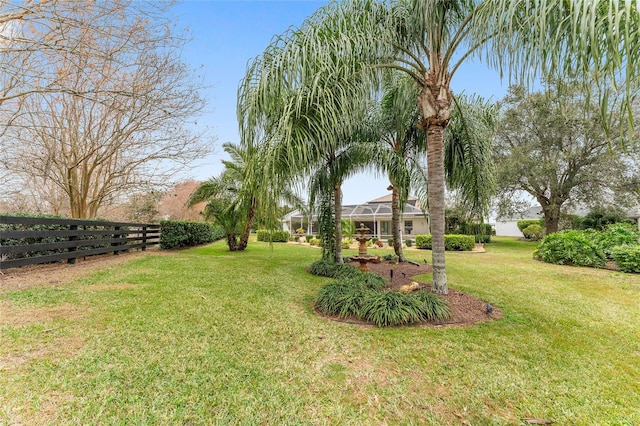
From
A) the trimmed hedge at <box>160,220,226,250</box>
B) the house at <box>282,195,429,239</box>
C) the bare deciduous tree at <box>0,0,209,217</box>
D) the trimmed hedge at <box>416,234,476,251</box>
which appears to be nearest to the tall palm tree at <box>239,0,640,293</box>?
the bare deciduous tree at <box>0,0,209,217</box>

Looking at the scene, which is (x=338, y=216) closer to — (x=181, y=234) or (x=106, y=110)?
(x=181, y=234)

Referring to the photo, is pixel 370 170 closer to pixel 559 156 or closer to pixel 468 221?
pixel 468 221

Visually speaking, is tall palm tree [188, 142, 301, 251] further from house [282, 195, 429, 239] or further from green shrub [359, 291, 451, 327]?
house [282, 195, 429, 239]

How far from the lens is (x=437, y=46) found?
4.96 m

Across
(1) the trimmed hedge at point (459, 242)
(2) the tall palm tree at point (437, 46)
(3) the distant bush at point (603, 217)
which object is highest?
(2) the tall palm tree at point (437, 46)

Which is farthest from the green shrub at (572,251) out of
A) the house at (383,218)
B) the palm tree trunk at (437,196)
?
the house at (383,218)

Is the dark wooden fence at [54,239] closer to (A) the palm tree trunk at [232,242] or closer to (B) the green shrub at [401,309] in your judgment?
(A) the palm tree trunk at [232,242]

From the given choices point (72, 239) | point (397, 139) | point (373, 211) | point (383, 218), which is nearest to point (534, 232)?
point (383, 218)

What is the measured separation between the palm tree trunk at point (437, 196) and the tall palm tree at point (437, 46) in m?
0.02

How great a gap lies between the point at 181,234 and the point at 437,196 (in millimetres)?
12025

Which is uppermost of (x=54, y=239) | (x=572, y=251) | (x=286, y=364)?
(x=54, y=239)

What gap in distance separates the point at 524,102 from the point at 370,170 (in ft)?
49.5

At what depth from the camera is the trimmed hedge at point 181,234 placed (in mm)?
12508

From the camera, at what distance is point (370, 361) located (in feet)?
9.94
